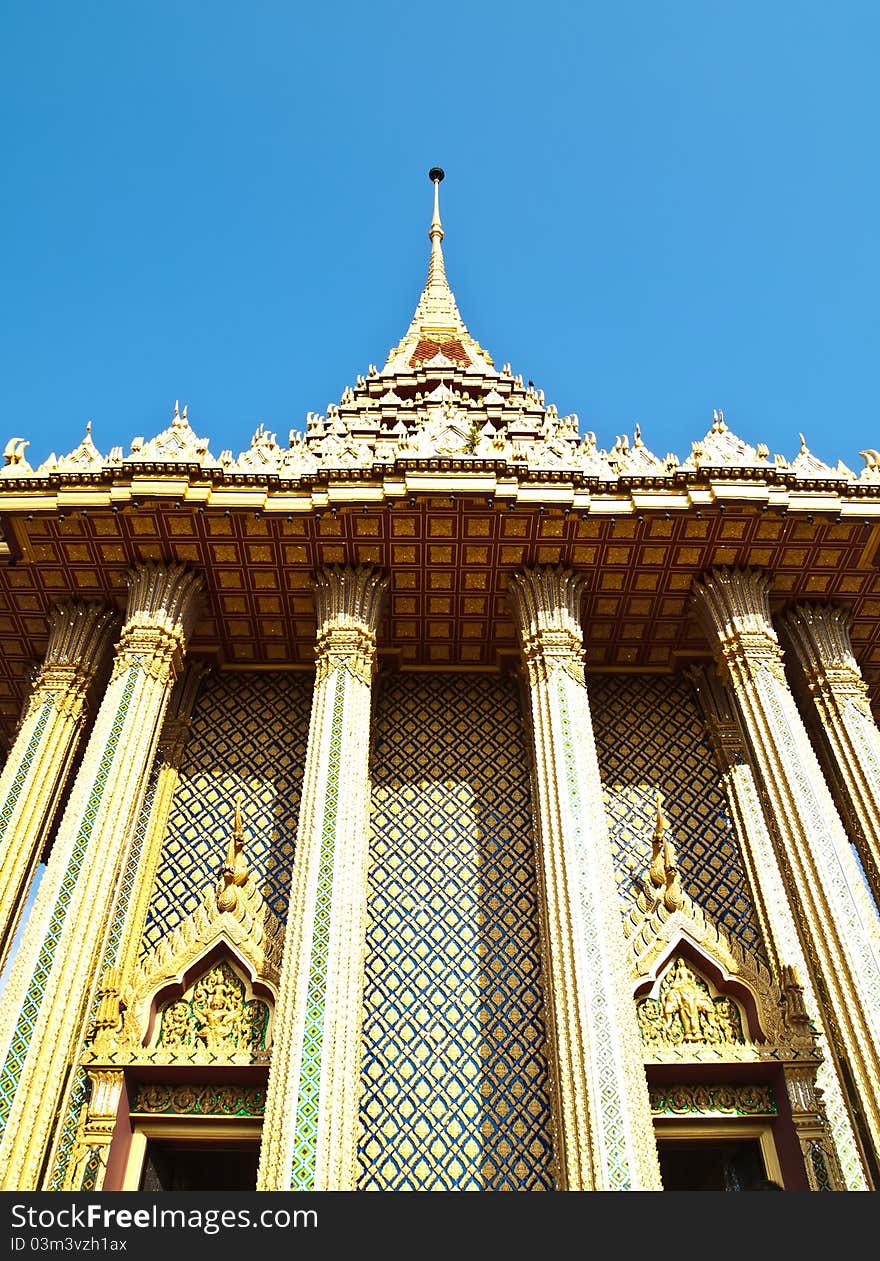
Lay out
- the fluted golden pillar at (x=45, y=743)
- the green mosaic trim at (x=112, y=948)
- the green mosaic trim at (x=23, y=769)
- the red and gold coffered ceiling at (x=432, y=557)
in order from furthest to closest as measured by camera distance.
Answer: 1. the red and gold coffered ceiling at (x=432, y=557)
2. the green mosaic trim at (x=23, y=769)
3. the fluted golden pillar at (x=45, y=743)
4. the green mosaic trim at (x=112, y=948)

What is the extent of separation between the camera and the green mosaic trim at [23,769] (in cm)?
965

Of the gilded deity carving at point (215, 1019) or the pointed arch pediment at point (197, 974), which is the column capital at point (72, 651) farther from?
the gilded deity carving at point (215, 1019)

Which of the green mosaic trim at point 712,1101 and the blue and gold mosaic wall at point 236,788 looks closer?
Answer: the green mosaic trim at point 712,1101

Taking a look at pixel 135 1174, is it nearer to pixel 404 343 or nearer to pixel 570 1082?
pixel 570 1082


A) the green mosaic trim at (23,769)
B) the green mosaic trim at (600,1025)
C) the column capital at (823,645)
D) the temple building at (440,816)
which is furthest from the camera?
the column capital at (823,645)

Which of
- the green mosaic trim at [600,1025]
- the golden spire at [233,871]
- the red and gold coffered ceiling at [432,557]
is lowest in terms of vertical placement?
the green mosaic trim at [600,1025]

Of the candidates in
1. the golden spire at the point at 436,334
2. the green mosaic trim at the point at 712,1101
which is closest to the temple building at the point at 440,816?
the green mosaic trim at the point at 712,1101

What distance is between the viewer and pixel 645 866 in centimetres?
1081

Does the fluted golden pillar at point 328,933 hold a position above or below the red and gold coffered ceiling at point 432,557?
below

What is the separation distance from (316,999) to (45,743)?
394 cm

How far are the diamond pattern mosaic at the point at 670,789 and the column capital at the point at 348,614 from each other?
2911mm

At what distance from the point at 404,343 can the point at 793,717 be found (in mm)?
13512

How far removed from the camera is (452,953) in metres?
10.1

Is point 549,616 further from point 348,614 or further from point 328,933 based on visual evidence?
point 328,933
